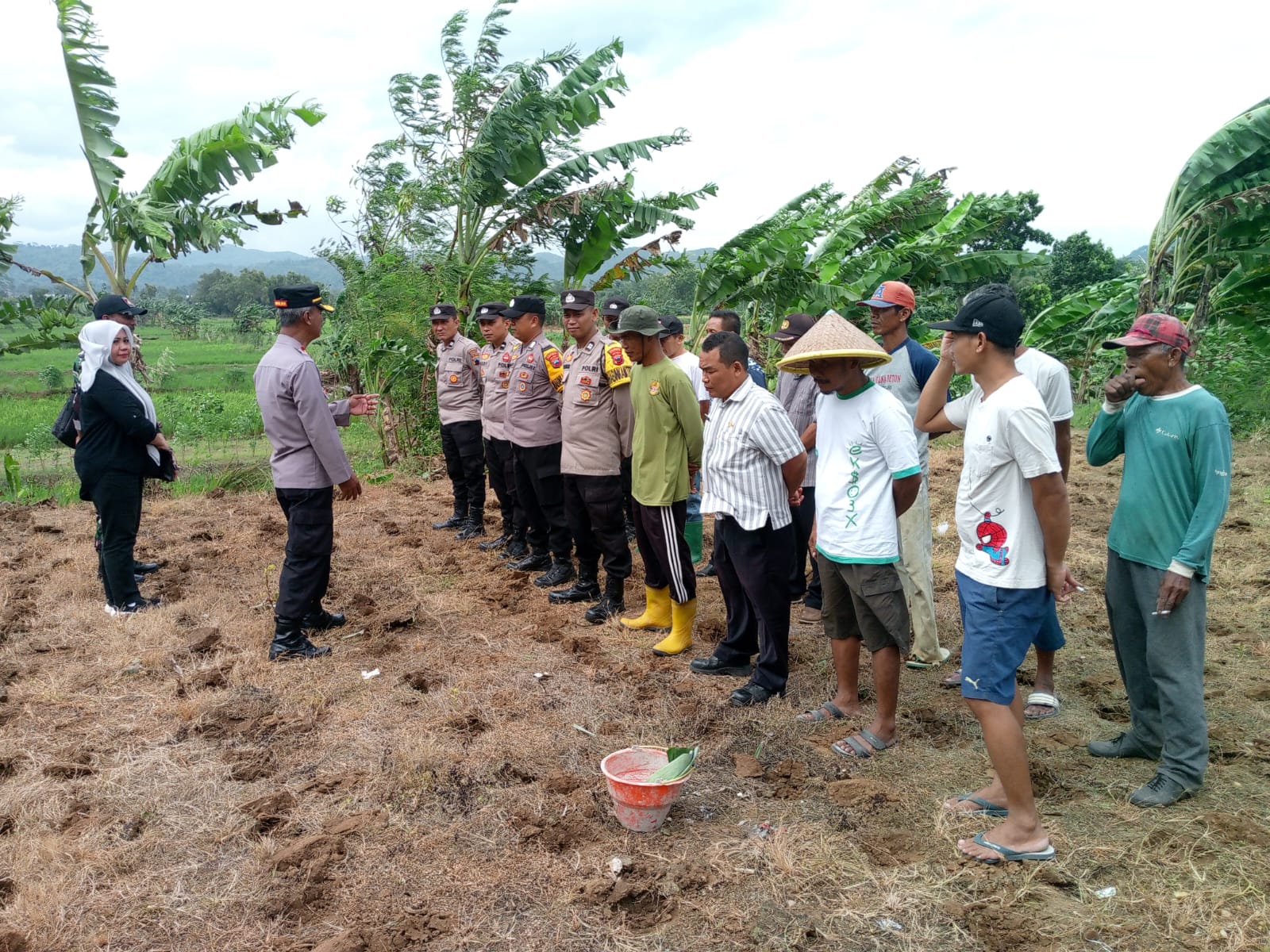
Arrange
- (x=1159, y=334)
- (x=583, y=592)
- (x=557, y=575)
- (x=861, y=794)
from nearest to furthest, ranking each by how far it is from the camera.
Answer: (x=1159, y=334) → (x=861, y=794) → (x=583, y=592) → (x=557, y=575)

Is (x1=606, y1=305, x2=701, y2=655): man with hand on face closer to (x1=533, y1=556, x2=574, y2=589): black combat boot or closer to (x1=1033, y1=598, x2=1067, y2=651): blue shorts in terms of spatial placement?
(x1=533, y1=556, x2=574, y2=589): black combat boot

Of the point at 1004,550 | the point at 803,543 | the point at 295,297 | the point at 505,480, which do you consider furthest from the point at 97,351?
the point at 1004,550

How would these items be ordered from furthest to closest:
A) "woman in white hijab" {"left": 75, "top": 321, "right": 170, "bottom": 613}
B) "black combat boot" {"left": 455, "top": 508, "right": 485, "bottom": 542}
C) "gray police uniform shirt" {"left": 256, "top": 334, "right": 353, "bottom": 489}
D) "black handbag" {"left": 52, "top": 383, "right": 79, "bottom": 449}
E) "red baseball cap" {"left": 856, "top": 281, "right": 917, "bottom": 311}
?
1. "black combat boot" {"left": 455, "top": 508, "right": 485, "bottom": 542}
2. "black handbag" {"left": 52, "top": 383, "right": 79, "bottom": 449}
3. "woman in white hijab" {"left": 75, "top": 321, "right": 170, "bottom": 613}
4. "gray police uniform shirt" {"left": 256, "top": 334, "right": 353, "bottom": 489}
5. "red baseball cap" {"left": 856, "top": 281, "right": 917, "bottom": 311}

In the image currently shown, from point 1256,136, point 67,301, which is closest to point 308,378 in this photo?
point 67,301

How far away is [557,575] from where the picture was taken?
20.2ft

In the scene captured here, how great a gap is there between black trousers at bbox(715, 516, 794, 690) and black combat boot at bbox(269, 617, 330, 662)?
2463 mm

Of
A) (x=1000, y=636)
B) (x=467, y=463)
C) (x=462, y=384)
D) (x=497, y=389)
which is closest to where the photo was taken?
(x=1000, y=636)

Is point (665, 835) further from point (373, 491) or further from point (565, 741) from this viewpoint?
point (373, 491)

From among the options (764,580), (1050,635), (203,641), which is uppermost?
(764,580)

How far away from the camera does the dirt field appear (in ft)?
8.53

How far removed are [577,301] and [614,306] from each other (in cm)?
54

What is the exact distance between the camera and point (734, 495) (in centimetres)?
390

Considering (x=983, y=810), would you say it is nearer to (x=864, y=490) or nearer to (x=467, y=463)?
(x=864, y=490)

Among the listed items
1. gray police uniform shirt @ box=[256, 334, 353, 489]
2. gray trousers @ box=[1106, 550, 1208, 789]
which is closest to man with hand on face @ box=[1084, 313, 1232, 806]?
gray trousers @ box=[1106, 550, 1208, 789]
